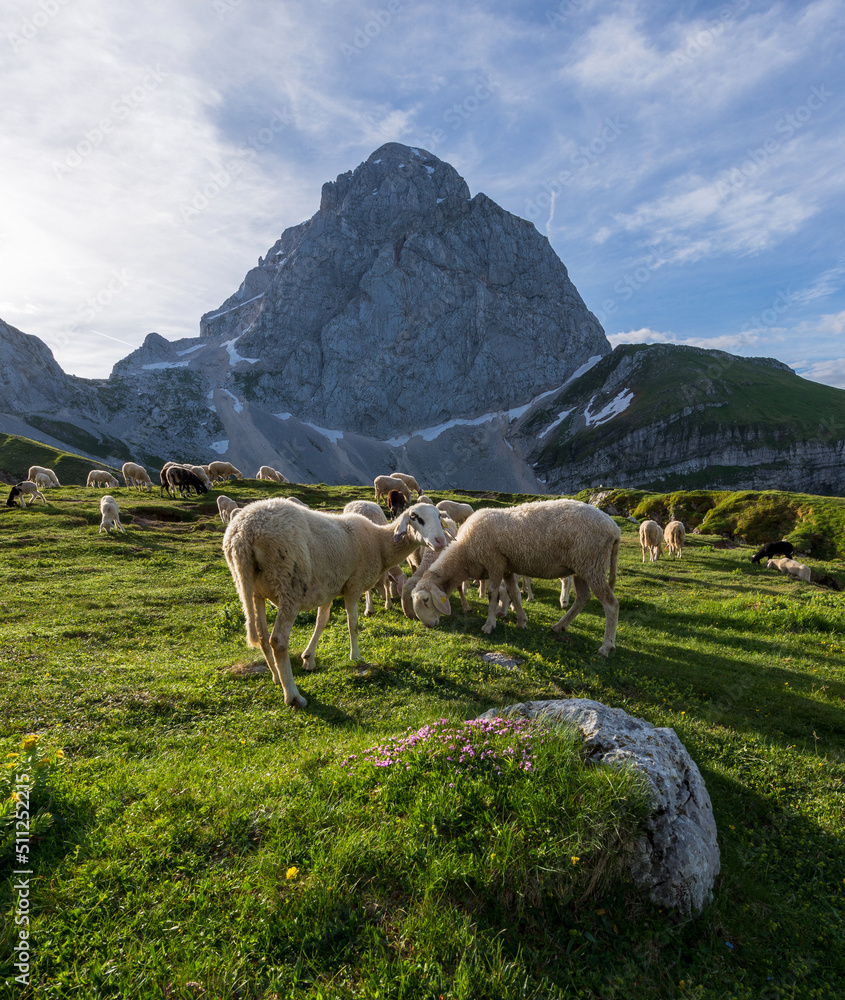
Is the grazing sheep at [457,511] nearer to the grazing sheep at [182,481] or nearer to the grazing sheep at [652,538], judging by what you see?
the grazing sheep at [652,538]

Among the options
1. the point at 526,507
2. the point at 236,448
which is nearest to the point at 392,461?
the point at 236,448

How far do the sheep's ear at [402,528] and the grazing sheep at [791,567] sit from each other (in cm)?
2452

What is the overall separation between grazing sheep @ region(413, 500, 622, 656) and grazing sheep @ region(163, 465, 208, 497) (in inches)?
1461

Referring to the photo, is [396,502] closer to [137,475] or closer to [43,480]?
[137,475]

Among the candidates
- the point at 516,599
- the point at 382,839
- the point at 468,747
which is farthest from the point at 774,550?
the point at 382,839

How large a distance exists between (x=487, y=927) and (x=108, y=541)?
26496 millimetres

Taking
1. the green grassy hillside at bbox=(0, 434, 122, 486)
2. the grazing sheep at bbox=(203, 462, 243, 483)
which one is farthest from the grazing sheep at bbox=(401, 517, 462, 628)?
the green grassy hillside at bbox=(0, 434, 122, 486)

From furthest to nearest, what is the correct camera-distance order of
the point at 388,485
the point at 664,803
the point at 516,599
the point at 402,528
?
the point at 388,485 → the point at 516,599 → the point at 402,528 → the point at 664,803

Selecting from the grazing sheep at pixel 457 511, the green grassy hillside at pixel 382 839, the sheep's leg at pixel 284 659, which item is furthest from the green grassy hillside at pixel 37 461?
the sheep's leg at pixel 284 659

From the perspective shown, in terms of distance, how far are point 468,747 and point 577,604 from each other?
8.57 metres

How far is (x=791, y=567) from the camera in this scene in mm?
25109

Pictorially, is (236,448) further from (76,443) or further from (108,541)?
(108,541)

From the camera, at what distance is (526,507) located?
535 inches

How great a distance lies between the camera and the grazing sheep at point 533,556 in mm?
12250
